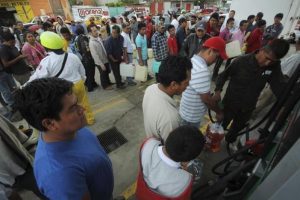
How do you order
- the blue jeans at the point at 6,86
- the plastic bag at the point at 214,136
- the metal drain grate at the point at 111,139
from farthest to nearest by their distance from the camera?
1. the blue jeans at the point at 6,86
2. the metal drain grate at the point at 111,139
3. the plastic bag at the point at 214,136

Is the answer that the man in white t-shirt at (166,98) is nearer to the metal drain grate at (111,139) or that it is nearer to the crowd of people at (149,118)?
the crowd of people at (149,118)

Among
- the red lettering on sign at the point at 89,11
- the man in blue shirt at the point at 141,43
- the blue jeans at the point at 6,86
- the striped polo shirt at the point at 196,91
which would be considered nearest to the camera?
the striped polo shirt at the point at 196,91

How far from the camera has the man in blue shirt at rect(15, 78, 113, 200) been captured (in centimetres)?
108

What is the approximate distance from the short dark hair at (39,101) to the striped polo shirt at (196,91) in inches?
61.5

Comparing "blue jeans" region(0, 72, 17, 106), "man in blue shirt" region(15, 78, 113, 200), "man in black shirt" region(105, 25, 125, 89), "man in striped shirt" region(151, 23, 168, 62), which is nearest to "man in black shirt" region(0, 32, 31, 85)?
"blue jeans" region(0, 72, 17, 106)

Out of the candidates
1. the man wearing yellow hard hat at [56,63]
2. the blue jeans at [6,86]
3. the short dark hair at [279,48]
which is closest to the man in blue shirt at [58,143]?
the man wearing yellow hard hat at [56,63]

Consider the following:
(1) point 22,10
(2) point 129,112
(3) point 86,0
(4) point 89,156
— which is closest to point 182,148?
(4) point 89,156

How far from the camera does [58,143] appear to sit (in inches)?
46.1

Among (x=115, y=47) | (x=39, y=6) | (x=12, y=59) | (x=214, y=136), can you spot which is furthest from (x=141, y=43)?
(x=39, y=6)

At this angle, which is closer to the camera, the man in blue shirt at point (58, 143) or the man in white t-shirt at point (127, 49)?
the man in blue shirt at point (58, 143)

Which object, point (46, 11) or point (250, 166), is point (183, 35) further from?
point (46, 11)

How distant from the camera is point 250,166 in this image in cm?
170

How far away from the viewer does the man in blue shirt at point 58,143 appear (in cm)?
108

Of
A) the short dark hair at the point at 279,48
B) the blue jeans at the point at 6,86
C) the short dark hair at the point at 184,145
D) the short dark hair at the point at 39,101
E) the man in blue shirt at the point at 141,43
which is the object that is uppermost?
the short dark hair at the point at 39,101
